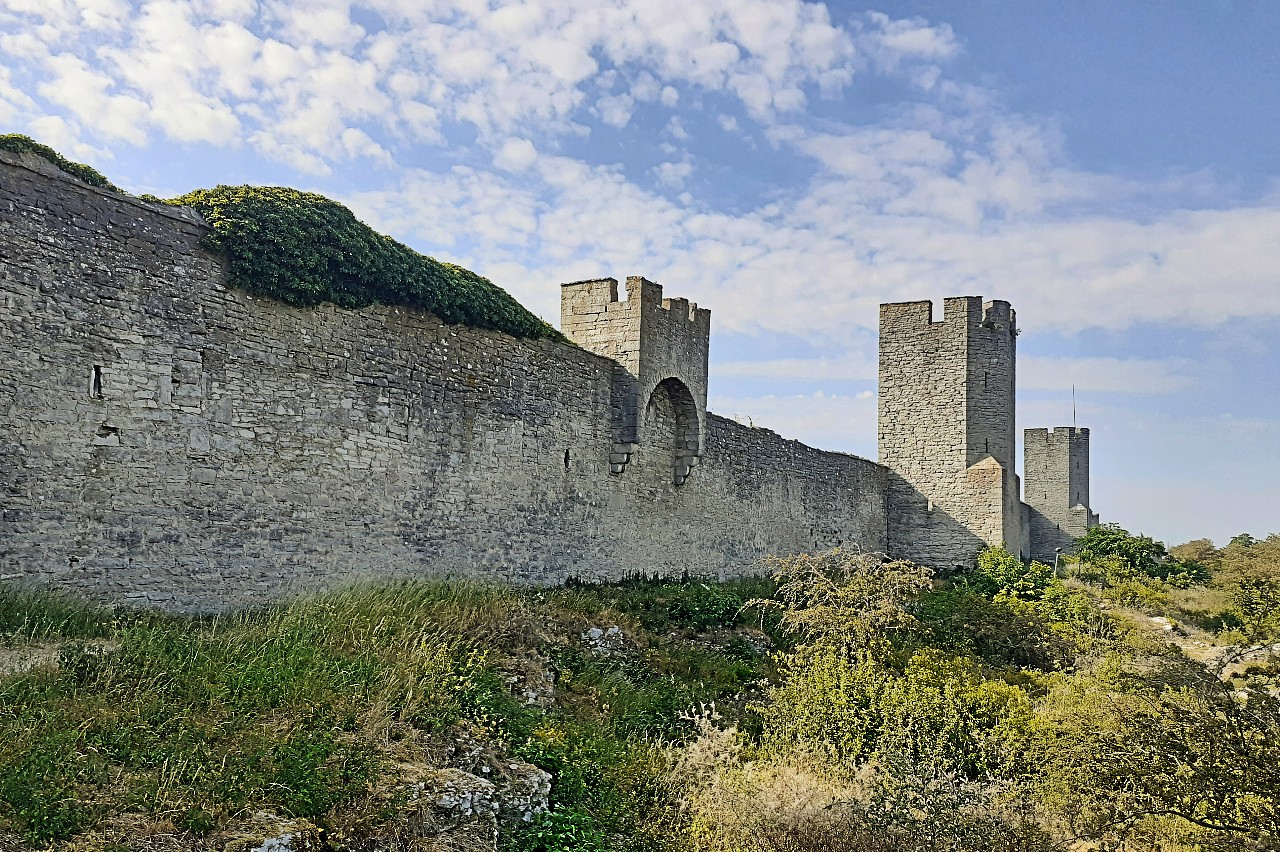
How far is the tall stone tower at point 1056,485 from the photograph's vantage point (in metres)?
31.4

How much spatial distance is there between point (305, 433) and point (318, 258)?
6.10 ft

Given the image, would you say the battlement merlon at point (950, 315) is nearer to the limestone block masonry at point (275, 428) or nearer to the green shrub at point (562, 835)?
the limestone block masonry at point (275, 428)

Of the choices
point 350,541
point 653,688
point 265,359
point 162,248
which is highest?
point 162,248

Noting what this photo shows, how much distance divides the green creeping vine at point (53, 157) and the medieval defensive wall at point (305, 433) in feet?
0.41

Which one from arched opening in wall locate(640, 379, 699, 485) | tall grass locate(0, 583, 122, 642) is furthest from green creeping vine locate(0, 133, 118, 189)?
arched opening in wall locate(640, 379, 699, 485)

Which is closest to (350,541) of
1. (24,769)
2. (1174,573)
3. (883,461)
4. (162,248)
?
(162,248)

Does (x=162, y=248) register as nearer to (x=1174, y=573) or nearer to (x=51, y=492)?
(x=51, y=492)

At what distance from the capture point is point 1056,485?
109 feet

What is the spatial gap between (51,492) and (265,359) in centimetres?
235

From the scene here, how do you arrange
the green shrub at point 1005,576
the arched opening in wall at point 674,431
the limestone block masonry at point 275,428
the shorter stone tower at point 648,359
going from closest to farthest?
the limestone block masonry at point 275,428, the shorter stone tower at point 648,359, the arched opening in wall at point 674,431, the green shrub at point 1005,576

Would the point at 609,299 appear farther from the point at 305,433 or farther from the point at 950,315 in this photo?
the point at 950,315

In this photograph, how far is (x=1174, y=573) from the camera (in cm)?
2292

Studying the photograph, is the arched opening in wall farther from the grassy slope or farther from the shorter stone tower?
the grassy slope

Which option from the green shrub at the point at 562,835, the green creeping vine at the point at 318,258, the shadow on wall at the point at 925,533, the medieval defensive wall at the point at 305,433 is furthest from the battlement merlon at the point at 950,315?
the green shrub at the point at 562,835
